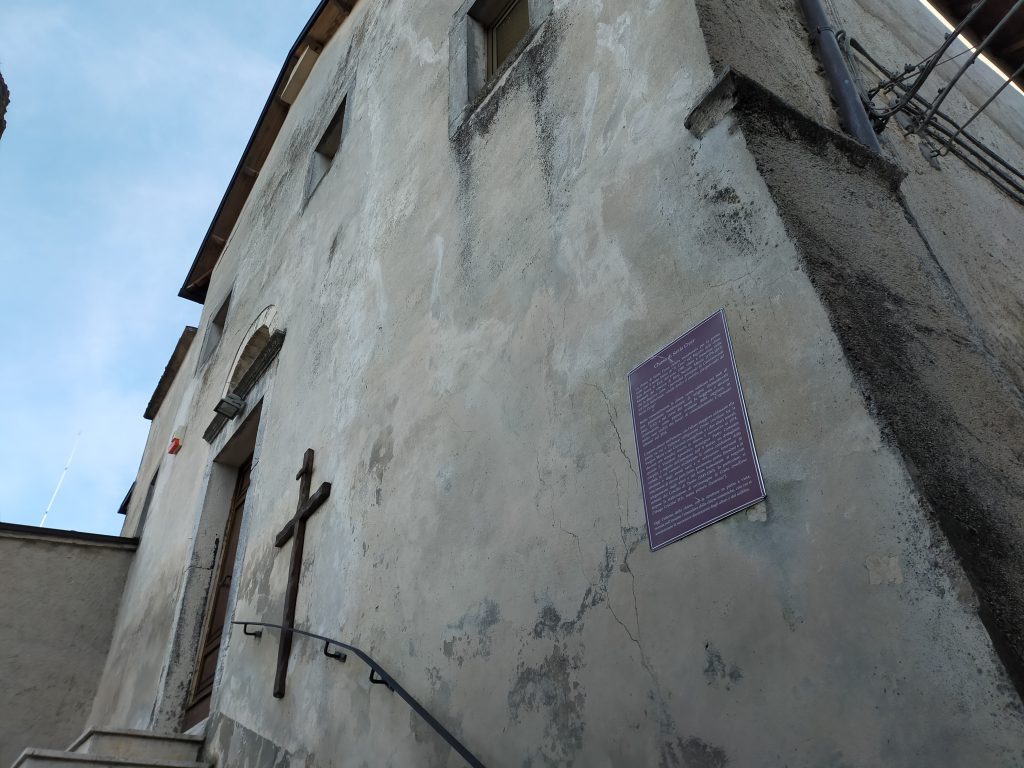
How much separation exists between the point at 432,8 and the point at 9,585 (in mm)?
8216

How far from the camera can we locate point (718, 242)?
2.51 metres

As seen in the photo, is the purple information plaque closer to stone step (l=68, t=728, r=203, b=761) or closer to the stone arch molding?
stone step (l=68, t=728, r=203, b=761)

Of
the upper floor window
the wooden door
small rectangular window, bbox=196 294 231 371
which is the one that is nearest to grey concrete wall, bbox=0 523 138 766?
small rectangular window, bbox=196 294 231 371

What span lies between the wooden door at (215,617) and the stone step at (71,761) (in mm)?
1413

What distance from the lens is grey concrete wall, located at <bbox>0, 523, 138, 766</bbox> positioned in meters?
8.70

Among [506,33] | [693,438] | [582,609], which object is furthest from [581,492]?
[506,33]

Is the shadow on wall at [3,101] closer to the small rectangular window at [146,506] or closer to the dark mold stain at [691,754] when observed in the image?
the small rectangular window at [146,506]

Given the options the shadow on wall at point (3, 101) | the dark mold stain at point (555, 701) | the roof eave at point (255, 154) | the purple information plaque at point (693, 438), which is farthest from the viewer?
the roof eave at point (255, 154)

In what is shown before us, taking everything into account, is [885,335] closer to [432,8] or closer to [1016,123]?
[1016,123]

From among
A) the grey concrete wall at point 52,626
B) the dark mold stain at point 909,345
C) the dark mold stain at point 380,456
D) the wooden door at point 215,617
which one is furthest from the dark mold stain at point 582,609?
the grey concrete wall at point 52,626

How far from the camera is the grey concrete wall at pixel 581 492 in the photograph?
1.81 metres

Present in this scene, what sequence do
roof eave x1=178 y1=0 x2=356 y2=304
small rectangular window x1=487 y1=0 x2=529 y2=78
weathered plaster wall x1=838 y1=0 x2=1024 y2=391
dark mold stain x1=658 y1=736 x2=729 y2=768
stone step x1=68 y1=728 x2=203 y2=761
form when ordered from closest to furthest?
dark mold stain x1=658 y1=736 x2=729 y2=768 → weathered plaster wall x1=838 y1=0 x2=1024 y2=391 → stone step x1=68 y1=728 x2=203 y2=761 → small rectangular window x1=487 y1=0 x2=529 y2=78 → roof eave x1=178 y1=0 x2=356 y2=304

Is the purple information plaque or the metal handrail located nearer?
the purple information plaque

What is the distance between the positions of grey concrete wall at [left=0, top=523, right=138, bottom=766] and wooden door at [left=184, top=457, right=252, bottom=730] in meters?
3.44
